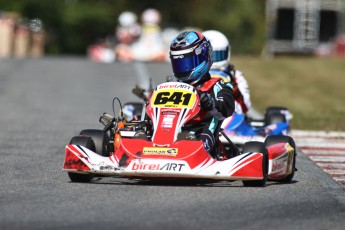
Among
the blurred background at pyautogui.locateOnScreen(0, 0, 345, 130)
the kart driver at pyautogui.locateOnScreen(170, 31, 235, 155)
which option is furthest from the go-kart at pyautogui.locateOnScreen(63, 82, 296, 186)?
the blurred background at pyautogui.locateOnScreen(0, 0, 345, 130)

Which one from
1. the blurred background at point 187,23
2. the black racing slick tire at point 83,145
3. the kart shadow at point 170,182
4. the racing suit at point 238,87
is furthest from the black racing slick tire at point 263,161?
the blurred background at point 187,23

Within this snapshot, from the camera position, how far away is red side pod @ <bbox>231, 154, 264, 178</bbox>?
9141 millimetres

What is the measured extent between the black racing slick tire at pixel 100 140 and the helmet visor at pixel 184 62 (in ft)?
3.23

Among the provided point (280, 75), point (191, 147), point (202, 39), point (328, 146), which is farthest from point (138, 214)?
point (280, 75)

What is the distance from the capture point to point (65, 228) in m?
7.05

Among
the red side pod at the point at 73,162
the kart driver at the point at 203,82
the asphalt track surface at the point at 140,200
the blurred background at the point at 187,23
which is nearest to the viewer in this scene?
the asphalt track surface at the point at 140,200

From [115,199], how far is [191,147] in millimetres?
1120

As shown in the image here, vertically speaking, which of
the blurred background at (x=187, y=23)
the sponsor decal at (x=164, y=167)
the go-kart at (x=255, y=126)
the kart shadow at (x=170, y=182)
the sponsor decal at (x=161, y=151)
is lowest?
the blurred background at (x=187, y=23)

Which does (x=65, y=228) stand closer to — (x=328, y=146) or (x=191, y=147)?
(x=191, y=147)

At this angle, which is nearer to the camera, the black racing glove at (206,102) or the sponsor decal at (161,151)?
the sponsor decal at (161,151)

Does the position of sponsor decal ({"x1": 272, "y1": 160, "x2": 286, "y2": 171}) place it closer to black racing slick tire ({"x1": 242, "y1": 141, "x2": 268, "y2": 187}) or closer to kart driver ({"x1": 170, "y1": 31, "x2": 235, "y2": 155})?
black racing slick tire ({"x1": 242, "y1": 141, "x2": 268, "y2": 187})

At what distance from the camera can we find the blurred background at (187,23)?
1617 inches

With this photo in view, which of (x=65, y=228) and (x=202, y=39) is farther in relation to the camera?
(x=202, y=39)

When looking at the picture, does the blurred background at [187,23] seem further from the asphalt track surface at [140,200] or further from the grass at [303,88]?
the asphalt track surface at [140,200]
